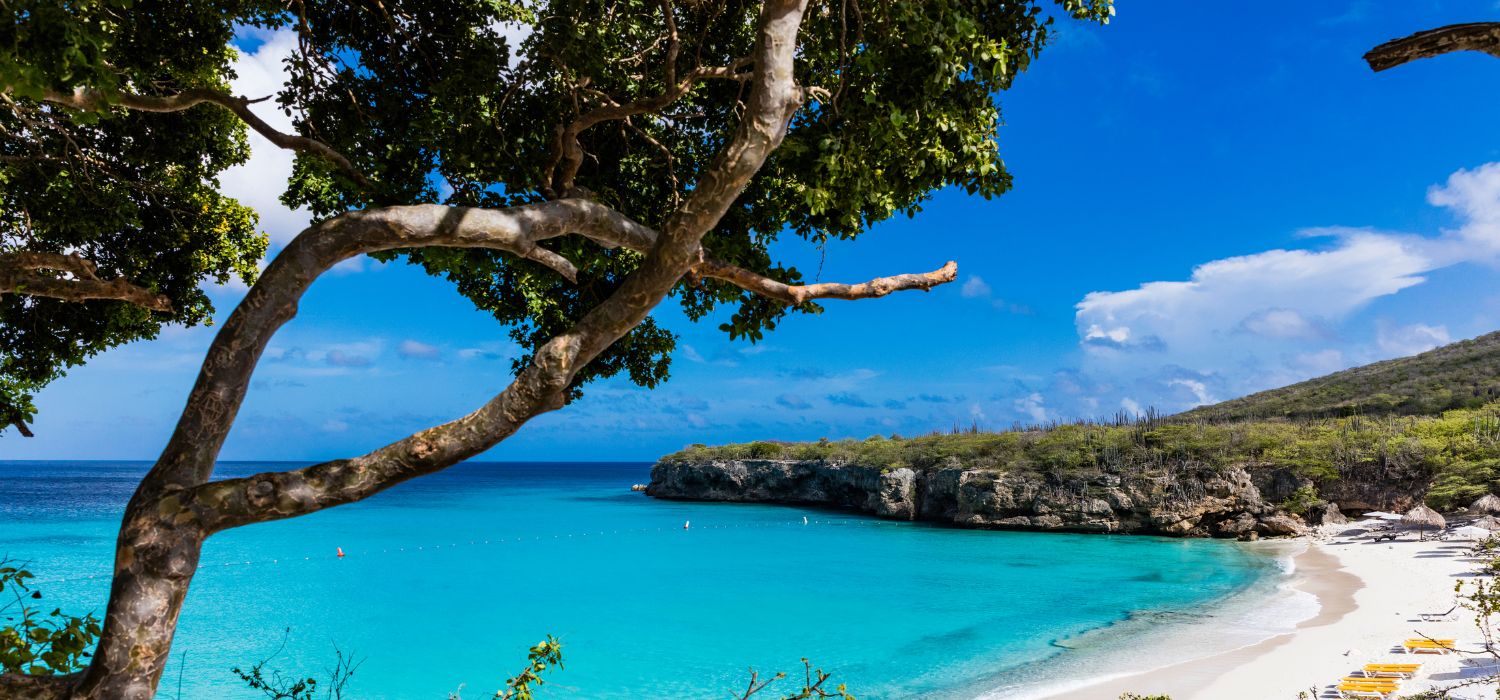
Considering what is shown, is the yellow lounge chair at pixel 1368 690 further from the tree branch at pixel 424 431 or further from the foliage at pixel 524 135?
the tree branch at pixel 424 431

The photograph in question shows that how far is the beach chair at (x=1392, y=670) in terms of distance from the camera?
10.8m

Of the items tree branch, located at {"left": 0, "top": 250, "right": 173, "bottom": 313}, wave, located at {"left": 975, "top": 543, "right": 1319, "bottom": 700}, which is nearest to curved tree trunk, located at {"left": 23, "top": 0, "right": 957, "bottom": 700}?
tree branch, located at {"left": 0, "top": 250, "right": 173, "bottom": 313}

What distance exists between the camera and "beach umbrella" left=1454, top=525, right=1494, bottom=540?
22495mm

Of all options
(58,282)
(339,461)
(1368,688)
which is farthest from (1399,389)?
(58,282)

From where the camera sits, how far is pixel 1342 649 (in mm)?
13703

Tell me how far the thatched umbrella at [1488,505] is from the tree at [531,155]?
3061 centimetres

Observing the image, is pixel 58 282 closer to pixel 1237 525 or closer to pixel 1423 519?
pixel 1423 519

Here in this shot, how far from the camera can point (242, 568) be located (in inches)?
1320

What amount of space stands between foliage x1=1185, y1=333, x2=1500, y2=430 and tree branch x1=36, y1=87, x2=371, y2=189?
52471 mm

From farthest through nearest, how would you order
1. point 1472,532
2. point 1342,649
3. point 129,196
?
1. point 1472,532
2. point 1342,649
3. point 129,196

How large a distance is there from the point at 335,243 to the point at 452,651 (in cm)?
1866

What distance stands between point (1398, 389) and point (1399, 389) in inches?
3.7

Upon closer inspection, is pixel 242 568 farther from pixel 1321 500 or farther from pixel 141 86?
pixel 1321 500

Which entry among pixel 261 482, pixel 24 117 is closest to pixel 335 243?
pixel 261 482
